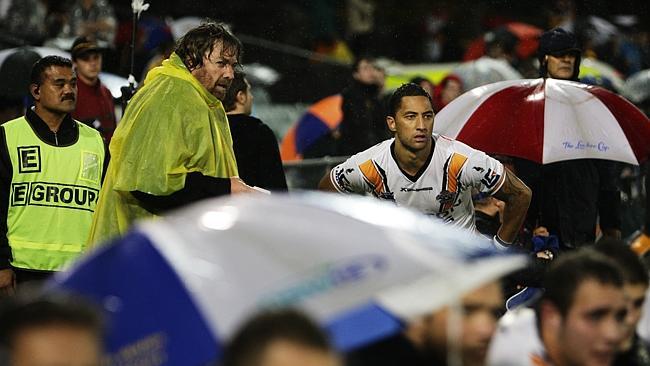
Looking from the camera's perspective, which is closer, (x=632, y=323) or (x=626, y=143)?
(x=632, y=323)

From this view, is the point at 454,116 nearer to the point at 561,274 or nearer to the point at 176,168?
the point at 176,168

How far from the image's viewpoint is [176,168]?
7906mm

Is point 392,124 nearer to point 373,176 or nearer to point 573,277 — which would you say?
point 373,176

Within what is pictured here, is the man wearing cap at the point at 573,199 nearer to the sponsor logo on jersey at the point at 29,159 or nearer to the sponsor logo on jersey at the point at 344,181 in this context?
the sponsor logo on jersey at the point at 344,181

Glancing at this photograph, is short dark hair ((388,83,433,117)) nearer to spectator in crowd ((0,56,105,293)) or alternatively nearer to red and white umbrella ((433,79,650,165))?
red and white umbrella ((433,79,650,165))

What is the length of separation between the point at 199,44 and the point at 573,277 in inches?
135

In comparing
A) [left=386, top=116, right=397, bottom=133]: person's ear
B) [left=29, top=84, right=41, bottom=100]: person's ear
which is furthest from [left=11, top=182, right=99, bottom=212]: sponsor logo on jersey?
[left=386, top=116, right=397, bottom=133]: person's ear

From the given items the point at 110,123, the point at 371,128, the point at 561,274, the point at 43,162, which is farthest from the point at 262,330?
the point at 371,128

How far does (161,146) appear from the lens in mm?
7910

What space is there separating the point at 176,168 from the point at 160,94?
16.0 inches

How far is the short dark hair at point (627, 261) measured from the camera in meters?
5.98

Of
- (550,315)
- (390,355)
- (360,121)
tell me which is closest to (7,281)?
(550,315)

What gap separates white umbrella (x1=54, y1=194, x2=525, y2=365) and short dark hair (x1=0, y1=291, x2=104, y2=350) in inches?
17.2

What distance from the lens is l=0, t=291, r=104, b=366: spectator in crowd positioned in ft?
12.5
